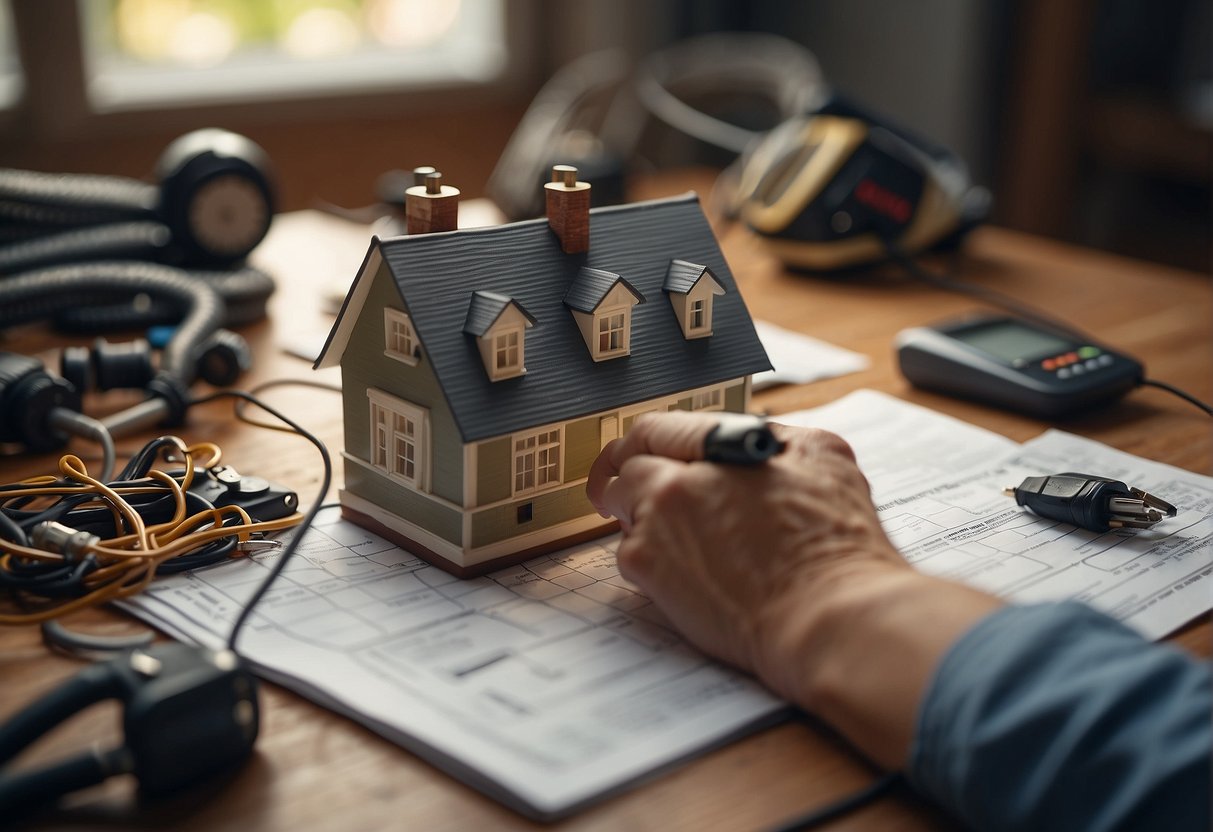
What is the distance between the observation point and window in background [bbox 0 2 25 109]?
235 centimetres

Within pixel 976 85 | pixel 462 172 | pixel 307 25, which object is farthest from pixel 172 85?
pixel 976 85

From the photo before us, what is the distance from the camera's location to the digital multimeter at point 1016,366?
1176 mm

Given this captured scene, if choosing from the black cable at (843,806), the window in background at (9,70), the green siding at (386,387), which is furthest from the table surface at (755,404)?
the window in background at (9,70)

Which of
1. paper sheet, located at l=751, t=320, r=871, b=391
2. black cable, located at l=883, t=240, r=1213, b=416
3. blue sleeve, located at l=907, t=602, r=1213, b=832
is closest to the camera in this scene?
blue sleeve, located at l=907, t=602, r=1213, b=832

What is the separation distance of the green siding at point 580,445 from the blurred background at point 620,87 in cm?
171

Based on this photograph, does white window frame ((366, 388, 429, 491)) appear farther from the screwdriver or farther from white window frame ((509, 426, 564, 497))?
the screwdriver

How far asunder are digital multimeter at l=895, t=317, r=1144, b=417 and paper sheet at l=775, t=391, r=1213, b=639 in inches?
2.4

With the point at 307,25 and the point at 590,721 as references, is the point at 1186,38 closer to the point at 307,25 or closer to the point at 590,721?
the point at 307,25

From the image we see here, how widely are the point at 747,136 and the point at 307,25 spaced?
1.32 m

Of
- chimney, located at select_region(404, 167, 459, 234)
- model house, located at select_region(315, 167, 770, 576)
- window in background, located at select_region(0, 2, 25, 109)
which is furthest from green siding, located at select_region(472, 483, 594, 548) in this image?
window in background, located at select_region(0, 2, 25, 109)

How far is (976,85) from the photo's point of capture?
2.87 meters

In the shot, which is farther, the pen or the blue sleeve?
the pen

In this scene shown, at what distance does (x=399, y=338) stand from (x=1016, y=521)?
528 mm

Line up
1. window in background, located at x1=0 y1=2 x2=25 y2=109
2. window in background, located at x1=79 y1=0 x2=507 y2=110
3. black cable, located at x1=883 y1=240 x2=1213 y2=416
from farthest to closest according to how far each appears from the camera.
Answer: window in background, located at x1=79 y1=0 x2=507 y2=110 → window in background, located at x1=0 y1=2 x2=25 y2=109 → black cable, located at x1=883 y1=240 x2=1213 y2=416
